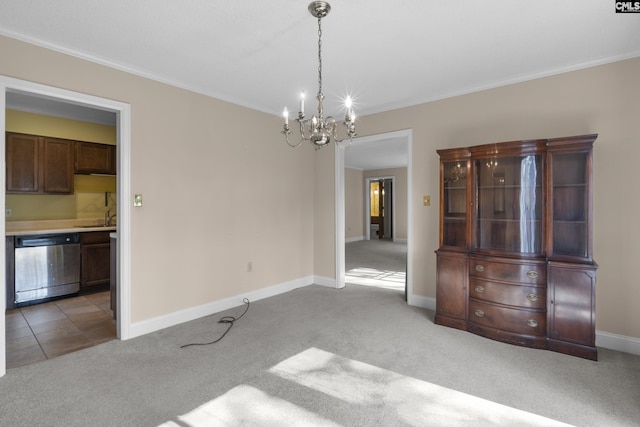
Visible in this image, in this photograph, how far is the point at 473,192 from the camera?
327cm

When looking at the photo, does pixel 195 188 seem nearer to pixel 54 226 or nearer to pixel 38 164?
pixel 38 164

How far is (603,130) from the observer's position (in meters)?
2.91

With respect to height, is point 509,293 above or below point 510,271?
below

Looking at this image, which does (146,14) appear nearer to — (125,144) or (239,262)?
(125,144)

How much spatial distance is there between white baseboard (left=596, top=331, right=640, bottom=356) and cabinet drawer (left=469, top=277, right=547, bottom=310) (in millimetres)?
665

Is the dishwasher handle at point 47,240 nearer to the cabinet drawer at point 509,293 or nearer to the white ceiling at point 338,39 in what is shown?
the white ceiling at point 338,39

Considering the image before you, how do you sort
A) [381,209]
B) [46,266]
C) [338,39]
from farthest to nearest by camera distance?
[381,209], [46,266], [338,39]

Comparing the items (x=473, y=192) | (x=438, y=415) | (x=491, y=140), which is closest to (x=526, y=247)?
(x=473, y=192)

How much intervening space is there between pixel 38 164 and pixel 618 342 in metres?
7.08

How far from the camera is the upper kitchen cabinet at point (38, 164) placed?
13.9 ft

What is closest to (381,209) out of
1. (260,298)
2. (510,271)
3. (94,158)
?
(260,298)

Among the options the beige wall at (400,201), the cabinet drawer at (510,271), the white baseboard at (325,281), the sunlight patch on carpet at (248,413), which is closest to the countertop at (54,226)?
the white baseboard at (325,281)

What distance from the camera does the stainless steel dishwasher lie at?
407cm

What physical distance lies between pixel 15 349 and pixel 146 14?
10.3 feet
